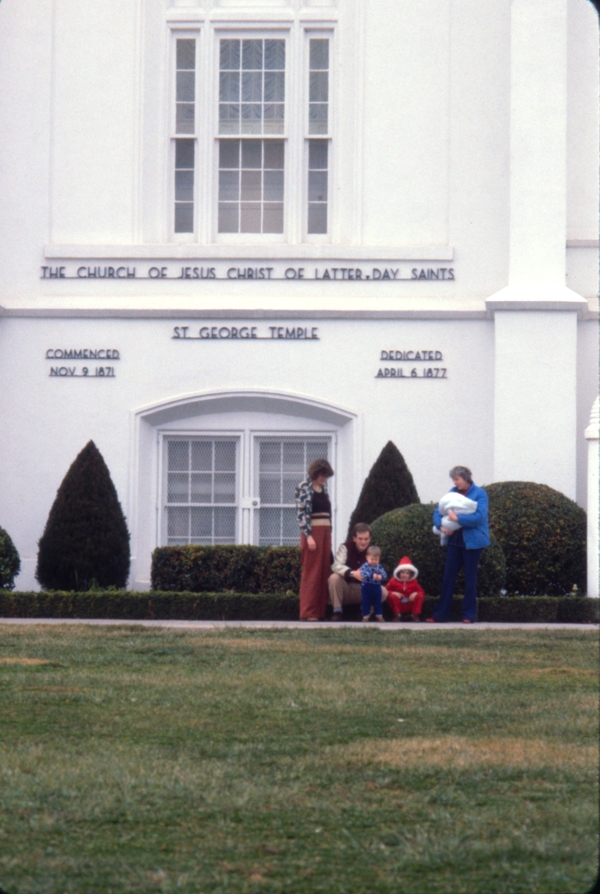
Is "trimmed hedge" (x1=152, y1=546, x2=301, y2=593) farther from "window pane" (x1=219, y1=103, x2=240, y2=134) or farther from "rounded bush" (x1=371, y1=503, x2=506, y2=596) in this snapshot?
"window pane" (x1=219, y1=103, x2=240, y2=134)

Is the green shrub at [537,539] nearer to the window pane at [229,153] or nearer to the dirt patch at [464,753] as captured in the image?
the window pane at [229,153]

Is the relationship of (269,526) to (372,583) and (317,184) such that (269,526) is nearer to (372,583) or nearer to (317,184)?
(317,184)

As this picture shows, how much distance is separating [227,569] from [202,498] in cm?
242

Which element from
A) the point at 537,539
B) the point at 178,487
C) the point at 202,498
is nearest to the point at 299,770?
the point at 537,539

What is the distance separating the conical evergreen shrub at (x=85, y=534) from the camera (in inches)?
653

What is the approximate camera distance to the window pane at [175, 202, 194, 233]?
18406mm

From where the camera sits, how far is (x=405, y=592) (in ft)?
43.8

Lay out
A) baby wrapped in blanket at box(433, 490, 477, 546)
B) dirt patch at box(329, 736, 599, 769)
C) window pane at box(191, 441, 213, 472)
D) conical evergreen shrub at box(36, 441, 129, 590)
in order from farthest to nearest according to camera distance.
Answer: window pane at box(191, 441, 213, 472), conical evergreen shrub at box(36, 441, 129, 590), baby wrapped in blanket at box(433, 490, 477, 546), dirt patch at box(329, 736, 599, 769)

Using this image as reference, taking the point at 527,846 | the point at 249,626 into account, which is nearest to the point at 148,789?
the point at 527,846

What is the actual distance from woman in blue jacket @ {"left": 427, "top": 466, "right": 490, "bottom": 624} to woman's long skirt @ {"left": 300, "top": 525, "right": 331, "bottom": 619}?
3.84ft

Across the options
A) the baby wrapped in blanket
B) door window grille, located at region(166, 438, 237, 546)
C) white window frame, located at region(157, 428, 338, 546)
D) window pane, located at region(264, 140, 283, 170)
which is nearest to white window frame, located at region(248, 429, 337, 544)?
white window frame, located at region(157, 428, 338, 546)

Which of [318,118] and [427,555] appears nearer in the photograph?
[427,555]

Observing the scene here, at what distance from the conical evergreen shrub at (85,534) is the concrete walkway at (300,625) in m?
2.95

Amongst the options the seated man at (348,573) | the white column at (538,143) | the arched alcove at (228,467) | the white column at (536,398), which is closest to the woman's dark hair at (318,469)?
the seated man at (348,573)
